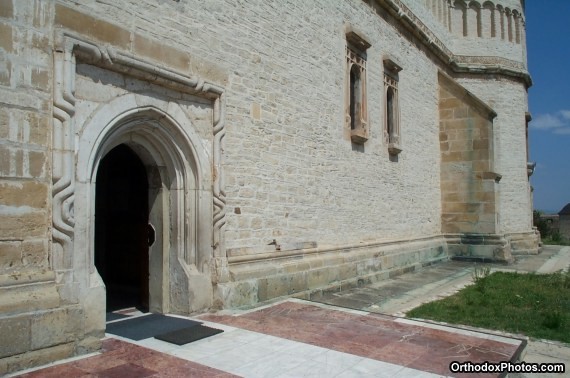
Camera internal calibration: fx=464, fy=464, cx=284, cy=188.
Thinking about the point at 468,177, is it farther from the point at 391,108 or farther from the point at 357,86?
the point at 357,86

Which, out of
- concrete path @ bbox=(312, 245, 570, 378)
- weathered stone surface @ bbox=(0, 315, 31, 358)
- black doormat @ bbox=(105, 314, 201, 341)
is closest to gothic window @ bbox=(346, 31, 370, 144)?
concrete path @ bbox=(312, 245, 570, 378)

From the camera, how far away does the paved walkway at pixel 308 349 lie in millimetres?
4043

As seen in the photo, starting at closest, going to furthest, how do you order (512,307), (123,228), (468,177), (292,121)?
1. (123,228)
2. (512,307)
3. (292,121)
4. (468,177)

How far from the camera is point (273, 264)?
7266 millimetres

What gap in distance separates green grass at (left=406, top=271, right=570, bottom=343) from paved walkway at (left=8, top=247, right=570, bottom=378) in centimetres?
65

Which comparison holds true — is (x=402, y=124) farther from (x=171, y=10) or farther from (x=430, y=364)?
(x=430, y=364)

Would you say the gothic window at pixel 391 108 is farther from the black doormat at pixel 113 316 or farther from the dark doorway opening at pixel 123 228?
the black doormat at pixel 113 316

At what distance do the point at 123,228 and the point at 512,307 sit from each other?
617 centimetres

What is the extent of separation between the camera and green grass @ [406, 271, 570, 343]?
6074mm

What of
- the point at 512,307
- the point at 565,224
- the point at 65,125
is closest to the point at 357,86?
the point at 512,307

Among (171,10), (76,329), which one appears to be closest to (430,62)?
(171,10)

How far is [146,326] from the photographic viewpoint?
544 centimetres

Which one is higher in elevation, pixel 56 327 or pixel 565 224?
pixel 56 327

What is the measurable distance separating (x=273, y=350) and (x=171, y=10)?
13.9 feet
